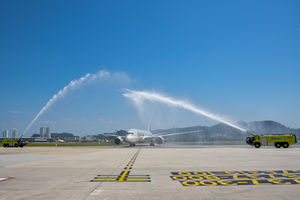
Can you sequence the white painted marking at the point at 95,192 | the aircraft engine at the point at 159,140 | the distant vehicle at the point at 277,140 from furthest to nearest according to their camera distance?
1. the aircraft engine at the point at 159,140
2. the distant vehicle at the point at 277,140
3. the white painted marking at the point at 95,192

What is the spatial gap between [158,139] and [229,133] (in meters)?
101

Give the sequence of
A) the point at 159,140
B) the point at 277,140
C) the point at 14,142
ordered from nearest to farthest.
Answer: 1. the point at 277,140
2. the point at 14,142
3. the point at 159,140

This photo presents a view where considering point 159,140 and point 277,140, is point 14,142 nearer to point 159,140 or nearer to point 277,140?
point 159,140

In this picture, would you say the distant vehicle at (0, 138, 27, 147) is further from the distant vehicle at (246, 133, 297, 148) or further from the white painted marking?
the white painted marking

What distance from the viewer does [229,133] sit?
→ 490 ft

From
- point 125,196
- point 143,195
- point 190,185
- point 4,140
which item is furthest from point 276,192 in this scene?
point 4,140

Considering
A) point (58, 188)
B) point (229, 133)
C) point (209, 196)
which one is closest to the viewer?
Answer: point (209, 196)

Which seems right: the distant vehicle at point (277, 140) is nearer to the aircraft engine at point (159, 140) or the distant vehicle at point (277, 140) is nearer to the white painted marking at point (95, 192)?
the aircraft engine at point (159, 140)

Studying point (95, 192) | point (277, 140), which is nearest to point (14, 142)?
point (277, 140)

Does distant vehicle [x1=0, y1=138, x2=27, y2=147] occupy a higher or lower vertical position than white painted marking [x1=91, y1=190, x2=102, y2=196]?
lower

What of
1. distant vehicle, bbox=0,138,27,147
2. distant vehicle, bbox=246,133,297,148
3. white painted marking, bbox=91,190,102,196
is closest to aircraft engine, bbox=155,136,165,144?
distant vehicle, bbox=246,133,297,148

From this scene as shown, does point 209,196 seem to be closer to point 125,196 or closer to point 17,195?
point 125,196

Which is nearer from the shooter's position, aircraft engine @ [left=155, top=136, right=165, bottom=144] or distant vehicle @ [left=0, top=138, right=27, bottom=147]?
distant vehicle @ [left=0, top=138, right=27, bottom=147]

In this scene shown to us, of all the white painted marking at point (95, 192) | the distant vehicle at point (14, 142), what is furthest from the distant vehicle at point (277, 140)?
the distant vehicle at point (14, 142)
